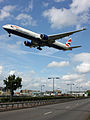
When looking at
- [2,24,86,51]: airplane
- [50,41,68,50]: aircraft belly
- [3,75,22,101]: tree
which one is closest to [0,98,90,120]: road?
[2,24,86,51]: airplane

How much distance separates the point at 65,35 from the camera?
126 ft

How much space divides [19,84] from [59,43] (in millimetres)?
23041

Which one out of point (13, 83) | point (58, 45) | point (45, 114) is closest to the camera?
point (45, 114)

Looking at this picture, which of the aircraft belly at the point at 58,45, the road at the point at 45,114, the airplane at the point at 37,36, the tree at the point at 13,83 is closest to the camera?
the road at the point at 45,114

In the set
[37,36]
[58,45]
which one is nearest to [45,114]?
[37,36]

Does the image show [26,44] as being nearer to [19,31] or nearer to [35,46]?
[35,46]

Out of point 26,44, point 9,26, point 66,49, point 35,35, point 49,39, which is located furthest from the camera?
point 66,49

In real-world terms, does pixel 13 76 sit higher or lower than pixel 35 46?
lower

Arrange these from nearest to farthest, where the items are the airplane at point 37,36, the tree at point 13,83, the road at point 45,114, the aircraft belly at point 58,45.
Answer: the road at point 45,114, the airplane at point 37,36, the aircraft belly at point 58,45, the tree at point 13,83

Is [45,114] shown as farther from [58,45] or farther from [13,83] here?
[13,83]

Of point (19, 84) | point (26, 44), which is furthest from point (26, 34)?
point (19, 84)

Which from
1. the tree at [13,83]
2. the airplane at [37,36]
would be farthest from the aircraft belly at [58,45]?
the tree at [13,83]

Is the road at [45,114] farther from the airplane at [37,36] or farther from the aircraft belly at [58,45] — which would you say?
the aircraft belly at [58,45]

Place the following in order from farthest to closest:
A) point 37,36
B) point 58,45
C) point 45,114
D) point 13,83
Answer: point 13,83 < point 58,45 < point 37,36 < point 45,114
